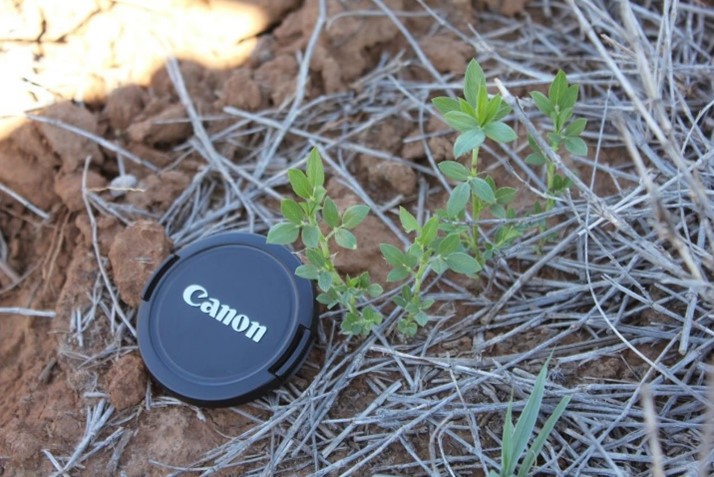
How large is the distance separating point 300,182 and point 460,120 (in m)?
0.44

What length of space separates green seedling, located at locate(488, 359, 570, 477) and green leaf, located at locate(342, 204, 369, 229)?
0.60 m

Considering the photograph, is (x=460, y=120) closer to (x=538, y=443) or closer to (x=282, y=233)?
(x=282, y=233)

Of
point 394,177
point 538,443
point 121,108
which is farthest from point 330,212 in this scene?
point 121,108

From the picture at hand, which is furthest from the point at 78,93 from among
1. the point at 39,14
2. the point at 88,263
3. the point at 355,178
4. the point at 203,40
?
the point at 355,178

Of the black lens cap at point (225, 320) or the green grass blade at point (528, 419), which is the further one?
the black lens cap at point (225, 320)

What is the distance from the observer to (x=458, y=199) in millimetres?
2004

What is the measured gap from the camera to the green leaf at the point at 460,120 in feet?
6.36

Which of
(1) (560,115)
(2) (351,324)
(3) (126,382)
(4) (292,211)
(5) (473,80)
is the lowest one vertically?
(3) (126,382)

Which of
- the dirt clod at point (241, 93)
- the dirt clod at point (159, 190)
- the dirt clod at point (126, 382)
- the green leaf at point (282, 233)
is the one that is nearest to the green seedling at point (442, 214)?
the green leaf at point (282, 233)

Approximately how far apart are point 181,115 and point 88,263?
673mm

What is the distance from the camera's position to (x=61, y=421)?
7.28 feet

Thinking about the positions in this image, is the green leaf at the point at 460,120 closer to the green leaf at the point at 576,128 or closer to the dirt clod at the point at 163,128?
the green leaf at the point at 576,128

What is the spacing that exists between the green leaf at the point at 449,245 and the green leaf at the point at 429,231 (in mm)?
40

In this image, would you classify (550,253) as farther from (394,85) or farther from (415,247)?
(394,85)
